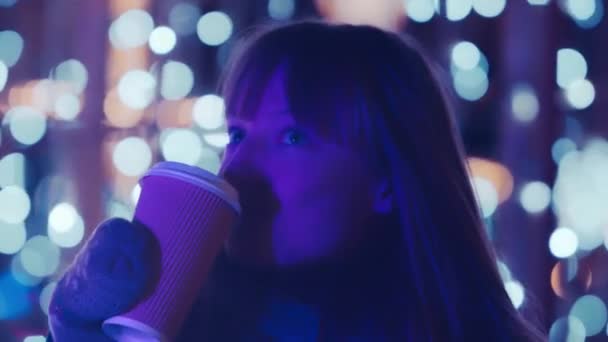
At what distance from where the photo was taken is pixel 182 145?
184 cm

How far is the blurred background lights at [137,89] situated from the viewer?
1.86m

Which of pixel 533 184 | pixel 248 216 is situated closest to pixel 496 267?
pixel 248 216

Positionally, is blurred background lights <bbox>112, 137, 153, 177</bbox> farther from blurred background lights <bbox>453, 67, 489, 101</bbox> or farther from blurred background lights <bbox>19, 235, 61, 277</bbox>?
blurred background lights <bbox>453, 67, 489, 101</bbox>

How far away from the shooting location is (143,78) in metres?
1.87

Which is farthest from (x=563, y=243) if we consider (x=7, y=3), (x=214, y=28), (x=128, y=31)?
(x=7, y=3)

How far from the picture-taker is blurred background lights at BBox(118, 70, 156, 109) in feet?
6.09

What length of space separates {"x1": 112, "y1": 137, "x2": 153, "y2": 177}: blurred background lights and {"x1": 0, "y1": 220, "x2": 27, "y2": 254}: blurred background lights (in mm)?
253

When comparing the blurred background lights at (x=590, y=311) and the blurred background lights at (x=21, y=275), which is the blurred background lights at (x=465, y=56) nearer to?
the blurred background lights at (x=590, y=311)

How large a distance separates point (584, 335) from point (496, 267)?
Answer: 1015mm

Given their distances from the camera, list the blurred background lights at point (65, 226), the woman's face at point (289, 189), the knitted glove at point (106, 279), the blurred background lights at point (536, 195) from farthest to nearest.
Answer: the blurred background lights at point (65, 226) → the blurred background lights at point (536, 195) → the woman's face at point (289, 189) → the knitted glove at point (106, 279)

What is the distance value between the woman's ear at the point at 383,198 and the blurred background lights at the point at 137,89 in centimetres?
112

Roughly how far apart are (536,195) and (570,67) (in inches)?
10.7

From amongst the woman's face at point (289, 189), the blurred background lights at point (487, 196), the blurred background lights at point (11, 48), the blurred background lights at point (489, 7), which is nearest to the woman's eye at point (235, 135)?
the woman's face at point (289, 189)

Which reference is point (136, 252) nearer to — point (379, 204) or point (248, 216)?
point (248, 216)
